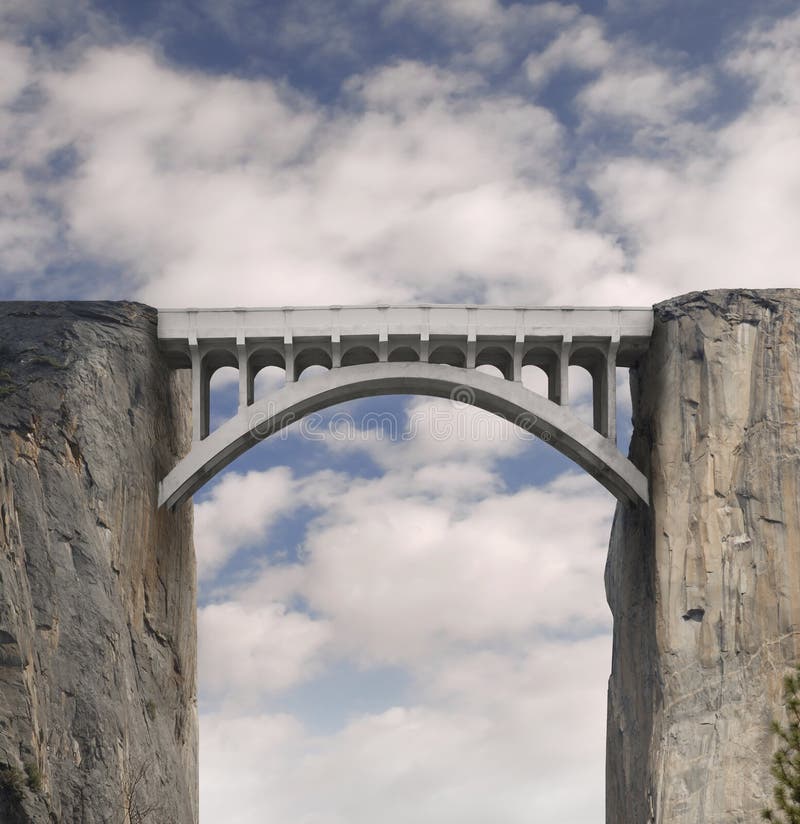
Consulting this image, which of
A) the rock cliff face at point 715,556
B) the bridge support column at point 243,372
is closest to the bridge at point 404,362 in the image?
the bridge support column at point 243,372

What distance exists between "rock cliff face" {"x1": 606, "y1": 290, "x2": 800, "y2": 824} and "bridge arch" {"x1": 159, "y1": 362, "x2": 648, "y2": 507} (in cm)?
111

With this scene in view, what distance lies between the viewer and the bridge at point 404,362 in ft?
91.2

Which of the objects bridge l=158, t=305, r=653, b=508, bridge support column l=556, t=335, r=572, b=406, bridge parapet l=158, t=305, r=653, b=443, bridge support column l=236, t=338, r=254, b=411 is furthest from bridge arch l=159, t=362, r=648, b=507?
bridge support column l=236, t=338, r=254, b=411

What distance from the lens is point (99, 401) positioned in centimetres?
2673

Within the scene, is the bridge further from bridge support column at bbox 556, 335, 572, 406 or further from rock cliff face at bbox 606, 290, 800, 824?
rock cliff face at bbox 606, 290, 800, 824

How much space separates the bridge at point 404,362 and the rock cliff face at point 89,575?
130 cm

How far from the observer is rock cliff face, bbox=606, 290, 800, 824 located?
988 inches

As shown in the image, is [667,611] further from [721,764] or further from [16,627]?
[16,627]

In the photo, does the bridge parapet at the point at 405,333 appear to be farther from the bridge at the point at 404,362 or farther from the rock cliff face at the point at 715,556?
the rock cliff face at the point at 715,556

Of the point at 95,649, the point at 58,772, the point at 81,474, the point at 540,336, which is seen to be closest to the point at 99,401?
the point at 81,474

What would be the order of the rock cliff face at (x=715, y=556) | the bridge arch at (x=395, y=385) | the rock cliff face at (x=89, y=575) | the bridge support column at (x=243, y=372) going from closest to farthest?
the rock cliff face at (x=89, y=575)
the rock cliff face at (x=715, y=556)
the bridge arch at (x=395, y=385)
the bridge support column at (x=243, y=372)

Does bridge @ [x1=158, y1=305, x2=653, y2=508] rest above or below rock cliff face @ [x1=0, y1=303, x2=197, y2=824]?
above

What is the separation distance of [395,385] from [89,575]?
8630mm

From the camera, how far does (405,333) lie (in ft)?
A: 92.7
